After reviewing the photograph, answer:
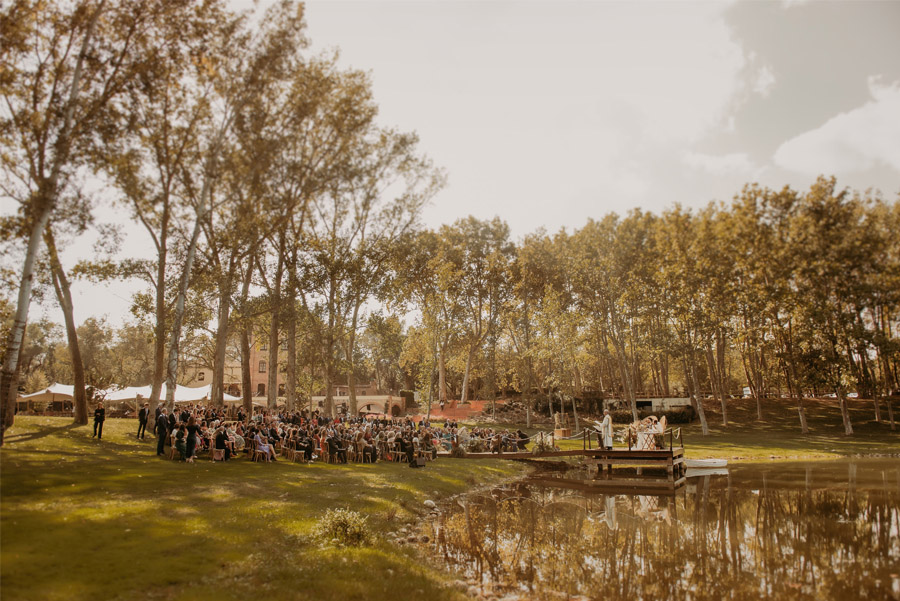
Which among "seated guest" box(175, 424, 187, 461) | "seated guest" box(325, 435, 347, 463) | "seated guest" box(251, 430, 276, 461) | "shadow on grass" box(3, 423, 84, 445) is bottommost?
"seated guest" box(325, 435, 347, 463)

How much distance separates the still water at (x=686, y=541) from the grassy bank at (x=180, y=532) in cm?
189

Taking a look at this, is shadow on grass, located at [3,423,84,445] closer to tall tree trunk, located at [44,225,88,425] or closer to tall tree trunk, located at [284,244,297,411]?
tall tree trunk, located at [44,225,88,425]

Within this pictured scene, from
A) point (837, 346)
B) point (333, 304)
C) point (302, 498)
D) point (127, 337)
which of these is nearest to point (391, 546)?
point (302, 498)

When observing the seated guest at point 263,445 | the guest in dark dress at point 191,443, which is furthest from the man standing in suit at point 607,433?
the guest in dark dress at point 191,443

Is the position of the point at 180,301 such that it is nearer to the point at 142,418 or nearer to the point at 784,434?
the point at 142,418

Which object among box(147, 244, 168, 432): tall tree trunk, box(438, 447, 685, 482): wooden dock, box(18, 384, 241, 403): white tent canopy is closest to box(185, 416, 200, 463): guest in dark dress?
box(147, 244, 168, 432): tall tree trunk

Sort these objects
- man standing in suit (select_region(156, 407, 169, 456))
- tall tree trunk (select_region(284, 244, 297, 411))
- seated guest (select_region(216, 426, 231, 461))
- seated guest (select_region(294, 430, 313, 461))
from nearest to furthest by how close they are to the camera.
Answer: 1. man standing in suit (select_region(156, 407, 169, 456))
2. seated guest (select_region(216, 426, 231, 461))
3. seated guest (select_region(294, 430, 313, 461))
4. tall tree trunk (select_region(284, 244, 297, 411))

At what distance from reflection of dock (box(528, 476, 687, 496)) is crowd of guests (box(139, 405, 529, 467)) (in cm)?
654

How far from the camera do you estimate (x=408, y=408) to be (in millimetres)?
64812

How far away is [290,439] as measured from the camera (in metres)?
23.0

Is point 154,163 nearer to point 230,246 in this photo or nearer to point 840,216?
point 230,246

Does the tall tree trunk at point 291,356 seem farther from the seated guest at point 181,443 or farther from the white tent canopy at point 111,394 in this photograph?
the white tent canopy at point 111,394

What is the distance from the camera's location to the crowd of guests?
19.3 m

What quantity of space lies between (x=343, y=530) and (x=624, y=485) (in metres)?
14.8
